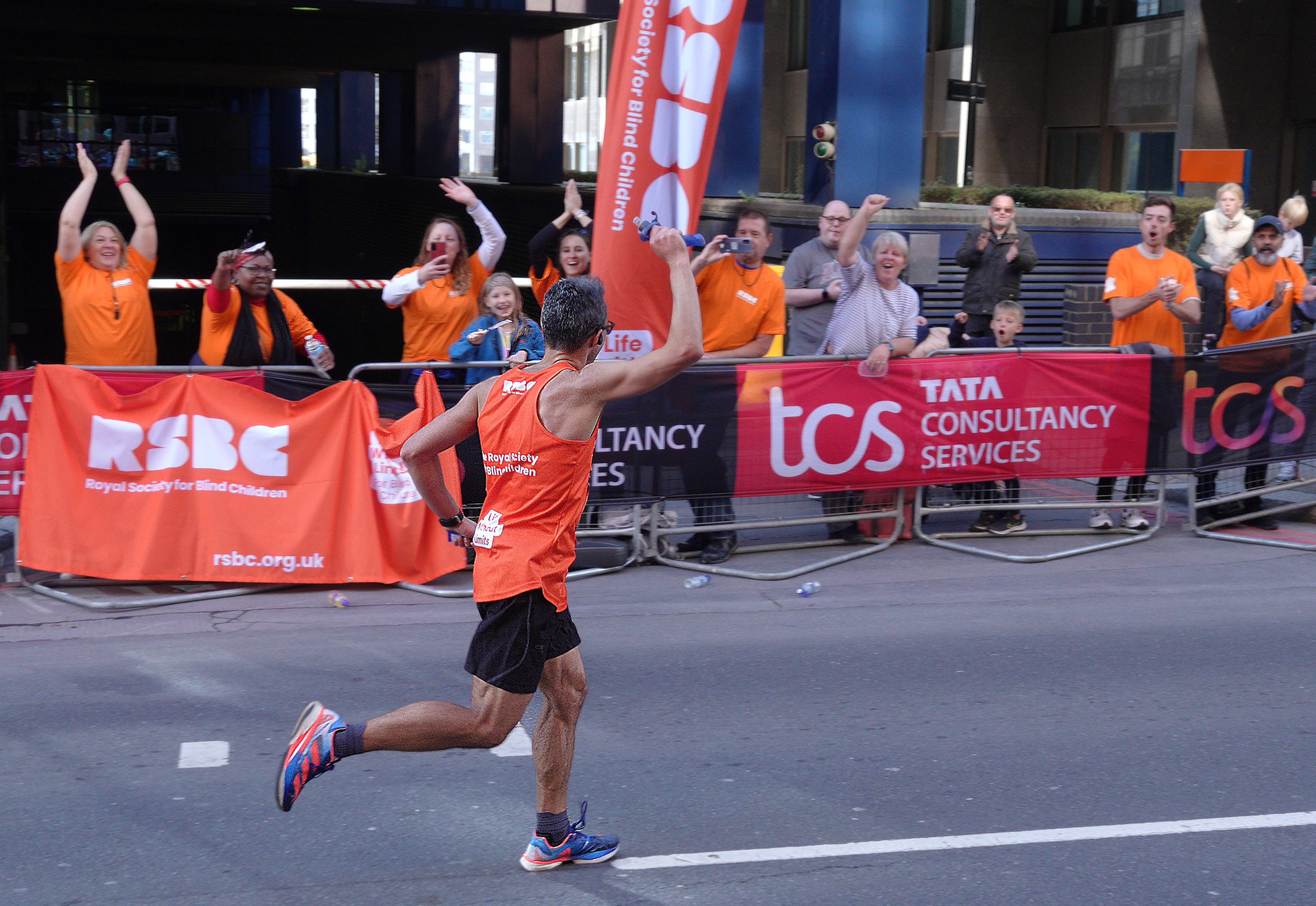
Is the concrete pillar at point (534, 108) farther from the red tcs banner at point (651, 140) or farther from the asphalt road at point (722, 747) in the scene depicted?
the asphalt road at point (722, 747)

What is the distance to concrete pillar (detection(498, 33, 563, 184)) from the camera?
2430 centimetres

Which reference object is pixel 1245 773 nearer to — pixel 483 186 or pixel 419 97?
pixel 483 186

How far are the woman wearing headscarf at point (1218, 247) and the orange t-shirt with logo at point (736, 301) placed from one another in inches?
204

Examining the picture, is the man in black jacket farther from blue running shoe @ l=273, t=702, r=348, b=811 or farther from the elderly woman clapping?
blue running shoe @ l=273, t=702, r=348, b=811

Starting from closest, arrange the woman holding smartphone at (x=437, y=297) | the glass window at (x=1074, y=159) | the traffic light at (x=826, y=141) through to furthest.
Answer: the woman holding smartphone at (x=437, y=297) < the traffic light at (x=826, y=141) < the glass window at (x=1074, y=159)

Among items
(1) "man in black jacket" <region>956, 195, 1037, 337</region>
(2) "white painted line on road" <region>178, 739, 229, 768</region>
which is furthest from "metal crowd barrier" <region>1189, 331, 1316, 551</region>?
(2) "white painted line on road" <region>178, 739, 229, 768</region>

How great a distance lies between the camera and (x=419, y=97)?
2991 centimetres

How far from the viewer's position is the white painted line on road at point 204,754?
533 centimetres

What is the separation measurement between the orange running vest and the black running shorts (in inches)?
1.7

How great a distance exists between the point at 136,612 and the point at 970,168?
14.5 metres

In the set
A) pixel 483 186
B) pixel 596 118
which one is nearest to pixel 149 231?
pixel 483 186

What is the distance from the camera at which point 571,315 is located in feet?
14.0

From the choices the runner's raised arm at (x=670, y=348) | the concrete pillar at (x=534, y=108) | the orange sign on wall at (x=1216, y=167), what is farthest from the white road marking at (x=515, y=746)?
the concrete pillar at (x=534, y=108)

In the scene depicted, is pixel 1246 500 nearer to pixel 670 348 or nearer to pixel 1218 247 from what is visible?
pixel 1218 247
